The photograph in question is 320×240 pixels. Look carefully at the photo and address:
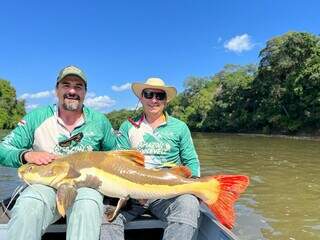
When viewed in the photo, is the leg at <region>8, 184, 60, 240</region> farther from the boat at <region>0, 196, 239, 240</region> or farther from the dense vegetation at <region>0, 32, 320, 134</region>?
the dense vegetation at <region>0, 32, 320, 134</region>

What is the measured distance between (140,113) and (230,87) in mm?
59355

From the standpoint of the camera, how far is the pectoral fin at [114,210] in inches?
144

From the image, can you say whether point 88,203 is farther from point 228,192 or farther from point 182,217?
point 228,192

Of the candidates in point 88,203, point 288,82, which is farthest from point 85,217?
point 288,82

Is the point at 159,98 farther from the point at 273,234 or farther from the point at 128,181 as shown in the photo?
the point at 273,234

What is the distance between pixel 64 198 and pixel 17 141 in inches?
38.6

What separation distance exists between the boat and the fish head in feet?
1.53

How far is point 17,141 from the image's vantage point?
4.15 metres

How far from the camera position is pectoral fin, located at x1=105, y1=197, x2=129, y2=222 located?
3655mm

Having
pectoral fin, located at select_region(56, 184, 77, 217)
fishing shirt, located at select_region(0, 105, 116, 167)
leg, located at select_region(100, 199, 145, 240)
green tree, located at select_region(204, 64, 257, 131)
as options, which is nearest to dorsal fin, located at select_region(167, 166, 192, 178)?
leg, located at select_region(100, 199, 145, 240)

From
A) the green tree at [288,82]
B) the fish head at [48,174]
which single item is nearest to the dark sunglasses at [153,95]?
the fish head at [48,174]

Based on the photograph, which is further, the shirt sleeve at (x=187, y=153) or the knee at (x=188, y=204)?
the shirt sleeve at (x=187, y=153)

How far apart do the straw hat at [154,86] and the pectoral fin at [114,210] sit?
1.21 meters

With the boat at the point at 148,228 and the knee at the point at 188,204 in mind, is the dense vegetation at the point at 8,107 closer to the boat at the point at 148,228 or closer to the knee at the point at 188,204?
the boat at the point at 148,228
